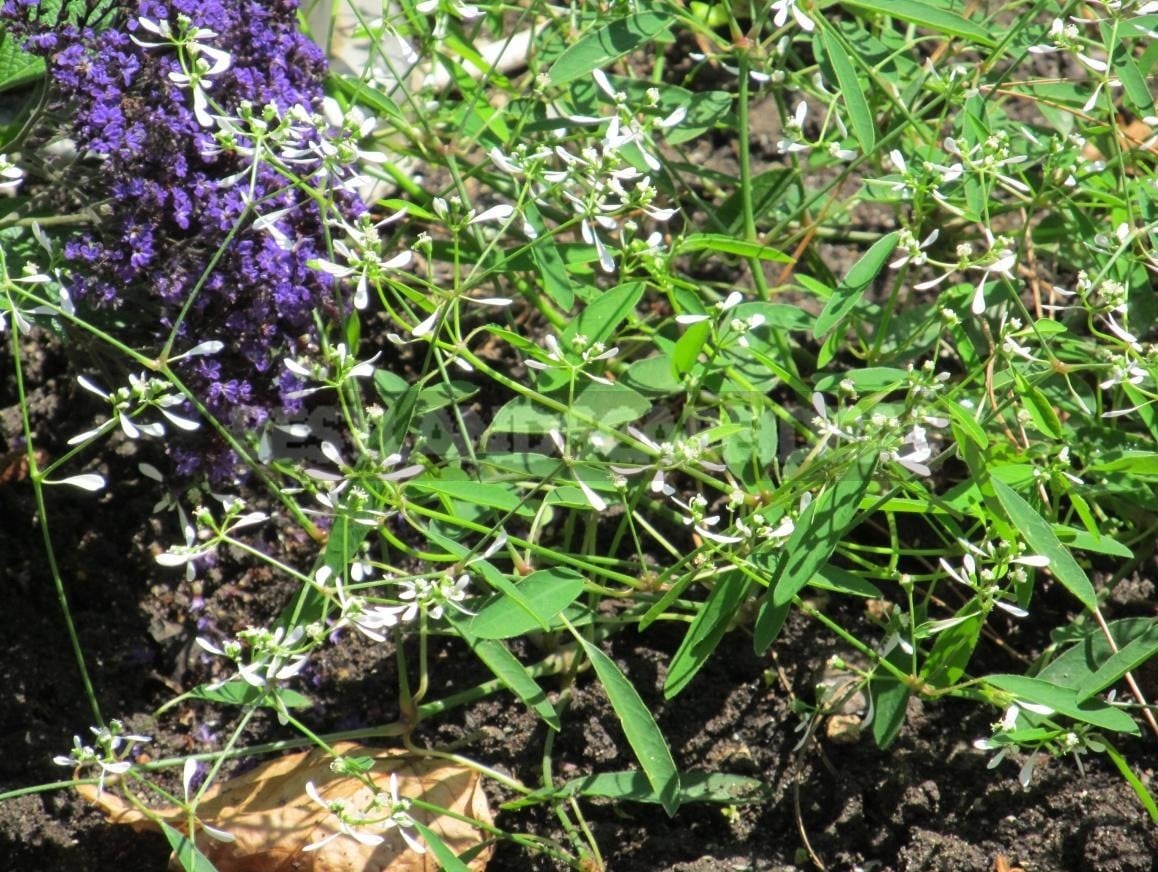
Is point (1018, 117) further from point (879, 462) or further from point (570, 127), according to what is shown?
point (879, 462)

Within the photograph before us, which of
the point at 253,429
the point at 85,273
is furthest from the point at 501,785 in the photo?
the point at 85,273

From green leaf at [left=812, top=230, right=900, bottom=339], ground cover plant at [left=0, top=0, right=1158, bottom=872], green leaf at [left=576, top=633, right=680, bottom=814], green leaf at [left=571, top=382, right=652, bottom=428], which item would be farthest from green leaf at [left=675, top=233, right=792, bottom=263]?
green leaf at [left=576, top=633, right=680, bottom=814]

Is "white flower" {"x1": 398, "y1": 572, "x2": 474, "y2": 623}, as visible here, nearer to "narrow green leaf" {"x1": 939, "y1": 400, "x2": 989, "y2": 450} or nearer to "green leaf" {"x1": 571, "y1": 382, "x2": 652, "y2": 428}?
"green leaf" {"x1": 571, "y1": 382, "x2": 652, "y2": 428}

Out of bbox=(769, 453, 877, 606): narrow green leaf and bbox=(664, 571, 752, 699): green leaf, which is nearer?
bbox=(769, 453, 877, 606): narrow green leaf

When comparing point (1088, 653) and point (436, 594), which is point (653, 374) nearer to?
point (436, 594)

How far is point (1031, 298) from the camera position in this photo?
2.26 metres

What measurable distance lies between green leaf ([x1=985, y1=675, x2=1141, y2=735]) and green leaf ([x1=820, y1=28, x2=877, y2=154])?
764 mm

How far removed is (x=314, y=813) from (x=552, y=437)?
2.03 feet

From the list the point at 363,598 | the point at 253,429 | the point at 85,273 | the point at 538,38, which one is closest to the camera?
the point at 363,598

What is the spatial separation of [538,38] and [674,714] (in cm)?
124

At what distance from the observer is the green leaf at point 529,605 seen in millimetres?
1564

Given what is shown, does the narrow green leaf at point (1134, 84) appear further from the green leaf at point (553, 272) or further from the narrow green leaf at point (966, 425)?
the green leaf at point (553, 272)

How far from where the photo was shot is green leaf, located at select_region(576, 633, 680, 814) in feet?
5.30

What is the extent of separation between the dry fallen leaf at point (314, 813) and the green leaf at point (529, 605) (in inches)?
12.7
